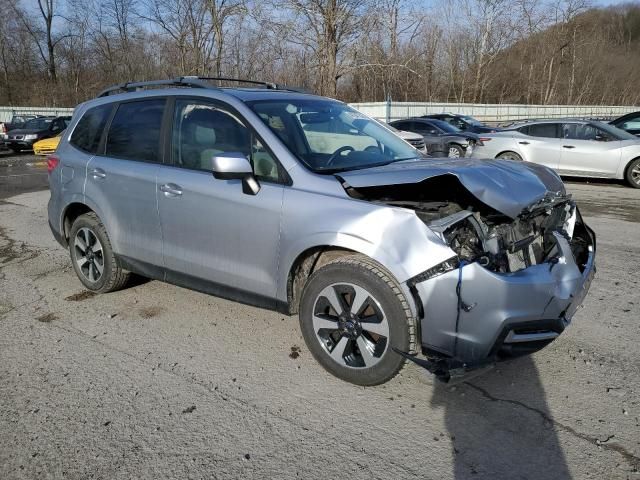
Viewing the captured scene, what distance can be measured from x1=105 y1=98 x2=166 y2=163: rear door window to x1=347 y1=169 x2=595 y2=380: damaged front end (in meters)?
1.88

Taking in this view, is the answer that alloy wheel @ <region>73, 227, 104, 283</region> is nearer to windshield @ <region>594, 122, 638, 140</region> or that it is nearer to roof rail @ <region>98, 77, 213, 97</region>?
roof rail @ <region>98, 77, 213, 97</region>

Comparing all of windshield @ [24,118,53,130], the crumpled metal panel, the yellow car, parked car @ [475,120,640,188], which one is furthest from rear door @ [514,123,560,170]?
windshield @ [24,118,53,130]

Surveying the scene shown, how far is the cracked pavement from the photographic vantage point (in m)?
2.51

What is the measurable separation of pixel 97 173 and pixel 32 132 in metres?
20.9

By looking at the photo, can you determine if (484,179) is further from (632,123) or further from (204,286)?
(632,123)

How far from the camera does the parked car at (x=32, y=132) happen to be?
21.9 m

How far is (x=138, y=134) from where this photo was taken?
4234mm

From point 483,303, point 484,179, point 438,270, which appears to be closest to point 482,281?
point 483,303

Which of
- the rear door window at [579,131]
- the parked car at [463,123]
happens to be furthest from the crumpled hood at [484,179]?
the parked car at [463,123]

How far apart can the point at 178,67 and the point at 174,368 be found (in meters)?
31.1

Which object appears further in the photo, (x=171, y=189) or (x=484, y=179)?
(x=171, y=189)

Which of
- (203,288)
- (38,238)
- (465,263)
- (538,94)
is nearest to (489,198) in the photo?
(465,263)

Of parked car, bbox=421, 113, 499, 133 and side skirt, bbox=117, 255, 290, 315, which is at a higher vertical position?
parked car, bbox=421, 113, 499, 133

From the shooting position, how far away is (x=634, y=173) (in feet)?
37.1
